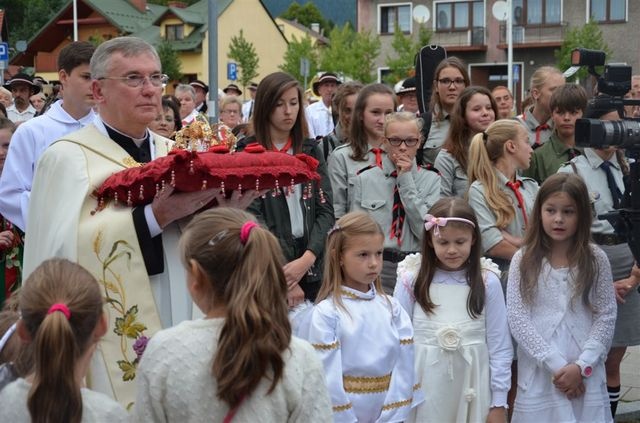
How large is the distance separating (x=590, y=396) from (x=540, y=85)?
10.0ft

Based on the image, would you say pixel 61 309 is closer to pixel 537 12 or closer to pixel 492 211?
pixel 492 211

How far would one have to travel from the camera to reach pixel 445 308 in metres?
5.37

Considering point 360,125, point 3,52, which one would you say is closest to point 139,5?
point 3,52

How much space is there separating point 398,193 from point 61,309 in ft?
11.9

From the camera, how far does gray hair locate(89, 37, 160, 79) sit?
4102 millimetres

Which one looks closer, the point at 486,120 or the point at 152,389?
the point at 152,389

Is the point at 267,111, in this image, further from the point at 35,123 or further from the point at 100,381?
the point at 100,381

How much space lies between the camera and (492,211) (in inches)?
239

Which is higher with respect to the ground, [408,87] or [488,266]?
[408,87]

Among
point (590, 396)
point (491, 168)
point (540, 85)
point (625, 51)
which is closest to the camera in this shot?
point (590, 396)

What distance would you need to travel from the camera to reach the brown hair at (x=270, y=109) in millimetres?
5805

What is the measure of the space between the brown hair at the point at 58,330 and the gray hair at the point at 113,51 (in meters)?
1.35

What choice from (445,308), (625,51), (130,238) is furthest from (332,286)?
(625,51)

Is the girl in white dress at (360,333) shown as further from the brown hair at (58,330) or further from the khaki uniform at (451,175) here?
the brown hair at (58,330)
